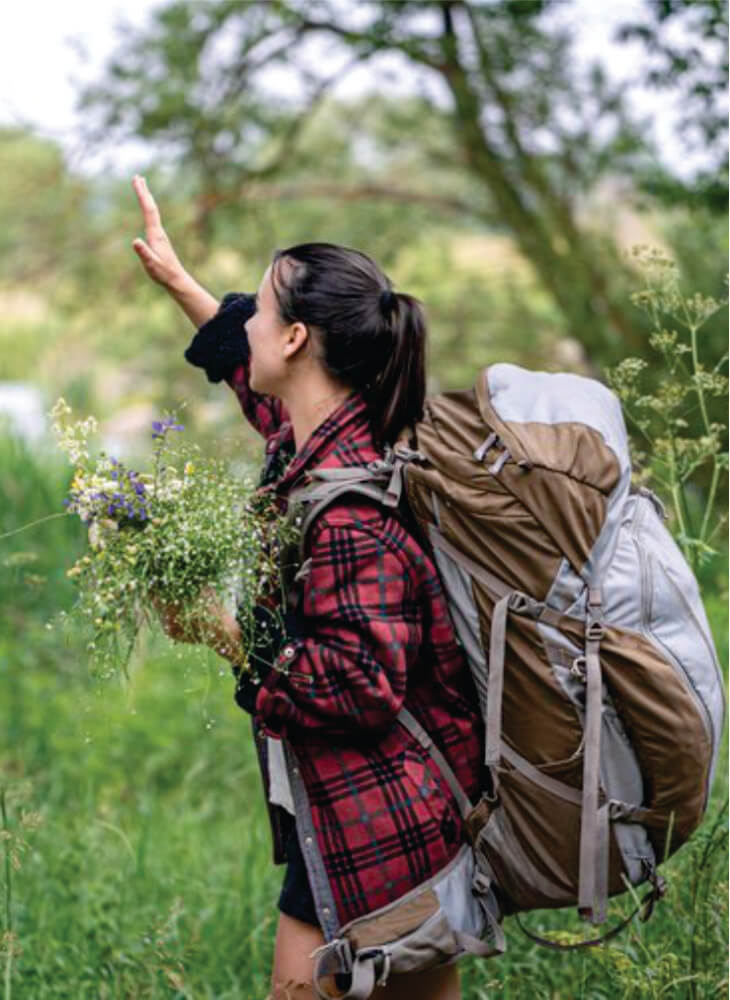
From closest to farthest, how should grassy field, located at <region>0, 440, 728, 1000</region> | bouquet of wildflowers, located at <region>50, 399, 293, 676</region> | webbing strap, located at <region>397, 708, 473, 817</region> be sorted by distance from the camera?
bouquet of wildflowers, located at <region>50, 399, 293, 676</region>, webbing strap, located at <region>397, 708, 473, 817</region>, grassy field, located at <region>0, 440, 728, 1000</region>

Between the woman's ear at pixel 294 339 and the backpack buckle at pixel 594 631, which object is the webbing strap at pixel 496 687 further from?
the woman's ear at pixel 294 339

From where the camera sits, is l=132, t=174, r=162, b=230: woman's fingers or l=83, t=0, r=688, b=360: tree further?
l=83, t=0, r=688, b=360: tree

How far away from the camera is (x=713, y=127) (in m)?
4.81

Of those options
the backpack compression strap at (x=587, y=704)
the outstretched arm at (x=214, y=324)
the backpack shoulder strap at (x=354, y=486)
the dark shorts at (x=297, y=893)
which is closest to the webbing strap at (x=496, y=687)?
the backpack compression strap at (x=587, y=704)

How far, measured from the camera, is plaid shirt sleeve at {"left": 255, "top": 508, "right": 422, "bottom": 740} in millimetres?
2160

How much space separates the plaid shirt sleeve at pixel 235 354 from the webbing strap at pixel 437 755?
26.4 inches

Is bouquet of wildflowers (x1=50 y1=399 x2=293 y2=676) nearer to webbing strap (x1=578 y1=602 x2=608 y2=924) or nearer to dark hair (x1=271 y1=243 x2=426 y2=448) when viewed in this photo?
dark hair (x1=271 y1=243 x2=426 y2=448)

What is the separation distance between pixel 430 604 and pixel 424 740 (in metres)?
0.24

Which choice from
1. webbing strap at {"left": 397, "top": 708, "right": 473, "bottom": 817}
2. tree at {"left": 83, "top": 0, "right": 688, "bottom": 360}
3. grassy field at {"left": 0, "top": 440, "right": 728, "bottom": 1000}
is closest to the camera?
webbing strap at {"left": 397, "top": 708, "right": 473, "bottom": 817}

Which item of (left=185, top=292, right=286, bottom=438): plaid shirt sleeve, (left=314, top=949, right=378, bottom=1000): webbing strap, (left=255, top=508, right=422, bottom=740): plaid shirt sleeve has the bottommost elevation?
(left=314, top=949, right=378, bottom=1000): webbing strap

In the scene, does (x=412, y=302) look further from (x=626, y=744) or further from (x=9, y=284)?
(x=9, y=284)

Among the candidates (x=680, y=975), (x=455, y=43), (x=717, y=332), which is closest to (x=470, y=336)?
(x=455, y=43)

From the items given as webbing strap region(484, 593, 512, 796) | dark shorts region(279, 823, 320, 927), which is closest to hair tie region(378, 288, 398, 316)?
webbing strap region(484, 593, 512, 796)

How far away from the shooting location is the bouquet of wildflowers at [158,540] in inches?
84.6
